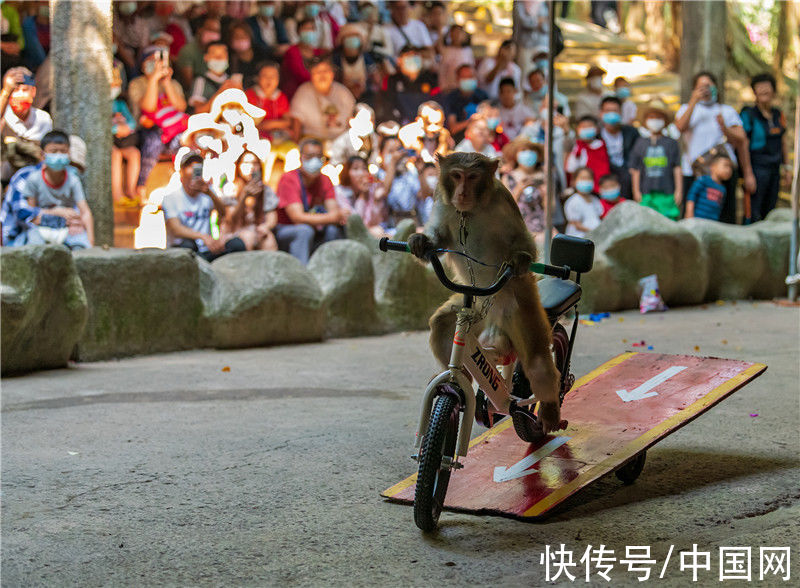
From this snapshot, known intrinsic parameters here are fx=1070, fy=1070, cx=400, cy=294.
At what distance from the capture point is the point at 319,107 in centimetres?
1045

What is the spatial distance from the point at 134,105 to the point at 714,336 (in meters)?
5.29

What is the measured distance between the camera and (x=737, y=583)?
302 cm

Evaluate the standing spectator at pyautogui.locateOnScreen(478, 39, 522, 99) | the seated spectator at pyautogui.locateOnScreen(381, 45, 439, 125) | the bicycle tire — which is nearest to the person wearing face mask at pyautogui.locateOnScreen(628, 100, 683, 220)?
the standing spectator at pyautogui.locateOnScreen(478, 39, 522, 99)

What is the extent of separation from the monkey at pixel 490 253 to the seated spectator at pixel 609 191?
6.85m

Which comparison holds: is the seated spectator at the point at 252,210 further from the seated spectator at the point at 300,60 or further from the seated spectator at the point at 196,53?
the seated spectator at the point at 300,60

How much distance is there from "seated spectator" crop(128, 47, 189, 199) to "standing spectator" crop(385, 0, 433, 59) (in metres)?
2.99

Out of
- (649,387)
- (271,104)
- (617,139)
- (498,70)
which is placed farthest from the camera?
(498,70)

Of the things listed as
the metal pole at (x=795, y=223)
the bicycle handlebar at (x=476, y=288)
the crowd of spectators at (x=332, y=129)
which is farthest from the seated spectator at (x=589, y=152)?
the bicycle handlebar at (x=476, y=288)

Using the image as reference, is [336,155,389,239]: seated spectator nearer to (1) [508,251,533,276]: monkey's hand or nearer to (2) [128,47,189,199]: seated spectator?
(2) [128,47,189,199]: seated spectator

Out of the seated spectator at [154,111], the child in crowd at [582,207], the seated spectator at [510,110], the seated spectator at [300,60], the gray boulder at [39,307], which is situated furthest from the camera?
the seated spectator at [510,110]

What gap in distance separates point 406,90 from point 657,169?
2751 millimetres

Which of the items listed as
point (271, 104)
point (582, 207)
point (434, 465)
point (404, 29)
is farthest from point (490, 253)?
point (404, 29)

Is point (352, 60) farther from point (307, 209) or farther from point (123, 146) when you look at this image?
point (123, 146)

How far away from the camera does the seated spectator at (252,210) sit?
8.91 meters
